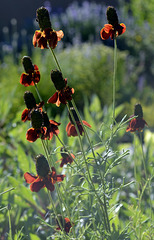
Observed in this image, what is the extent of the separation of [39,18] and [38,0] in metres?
8.19

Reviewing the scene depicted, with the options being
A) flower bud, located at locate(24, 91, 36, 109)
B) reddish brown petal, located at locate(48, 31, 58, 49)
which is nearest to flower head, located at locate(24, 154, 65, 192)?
flower bud, located at locate(24, 91, 36, 109)

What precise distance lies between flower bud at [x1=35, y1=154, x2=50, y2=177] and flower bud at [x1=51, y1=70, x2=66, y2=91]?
0.17m

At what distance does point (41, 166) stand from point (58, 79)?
21cm

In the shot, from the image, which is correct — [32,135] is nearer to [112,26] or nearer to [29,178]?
[29,178]

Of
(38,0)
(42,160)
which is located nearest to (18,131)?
(42,160)

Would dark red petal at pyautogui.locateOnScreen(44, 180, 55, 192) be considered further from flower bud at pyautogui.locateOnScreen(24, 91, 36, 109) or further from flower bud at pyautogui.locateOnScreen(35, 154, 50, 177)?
flower bud at pyautogui.locateOnScreen(24, 91, 36, 109)

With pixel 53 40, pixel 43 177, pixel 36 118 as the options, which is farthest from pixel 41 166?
pixel 53 40

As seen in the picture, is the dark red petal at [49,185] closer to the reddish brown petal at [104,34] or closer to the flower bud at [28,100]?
the flower bud at [28,100]

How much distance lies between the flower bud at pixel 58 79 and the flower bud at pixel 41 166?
0.17 metres

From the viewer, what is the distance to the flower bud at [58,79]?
67 cm

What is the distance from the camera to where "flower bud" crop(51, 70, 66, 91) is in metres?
0.67

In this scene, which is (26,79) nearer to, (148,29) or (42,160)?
(42,160)

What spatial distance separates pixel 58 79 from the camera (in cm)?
68

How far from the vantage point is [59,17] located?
24.3ft
